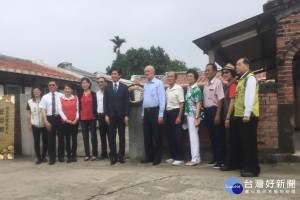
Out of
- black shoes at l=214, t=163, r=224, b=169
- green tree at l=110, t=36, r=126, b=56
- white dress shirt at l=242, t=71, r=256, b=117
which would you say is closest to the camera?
white dress shirt at l=242, t=71, r=256, b=117

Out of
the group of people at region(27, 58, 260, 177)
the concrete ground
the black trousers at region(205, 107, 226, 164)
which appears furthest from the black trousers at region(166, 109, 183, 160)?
the black trousers at region(205, 107, 226, 164)

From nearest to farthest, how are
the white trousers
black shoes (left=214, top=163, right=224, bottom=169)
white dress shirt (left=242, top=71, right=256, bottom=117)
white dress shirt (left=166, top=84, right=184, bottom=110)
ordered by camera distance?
1. white dress shirt (left=242, top=71, right=256, bottom=117)
2. black shoes (left=214, top=163, right=224, bottom=169)
3. the white trousers
4. white dress shirt (left=166, top=84, right=184, bottom=110)

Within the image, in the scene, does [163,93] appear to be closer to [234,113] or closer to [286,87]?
[234,113]

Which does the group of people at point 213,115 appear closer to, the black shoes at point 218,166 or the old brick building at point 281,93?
the black shoes at point 218,166

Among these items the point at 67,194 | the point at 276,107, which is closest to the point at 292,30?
the point at 276,107

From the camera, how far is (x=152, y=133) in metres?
6.04

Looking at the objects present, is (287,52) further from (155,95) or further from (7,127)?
(7,127)

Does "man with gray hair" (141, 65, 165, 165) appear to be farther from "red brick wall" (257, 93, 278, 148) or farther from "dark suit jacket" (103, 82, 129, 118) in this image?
"red brick wall" (257, 93, 278, 148)

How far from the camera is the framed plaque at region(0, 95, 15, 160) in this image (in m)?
7.16

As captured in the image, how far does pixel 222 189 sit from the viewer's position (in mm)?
4035

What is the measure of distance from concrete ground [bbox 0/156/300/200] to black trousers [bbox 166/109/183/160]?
322 millimetres

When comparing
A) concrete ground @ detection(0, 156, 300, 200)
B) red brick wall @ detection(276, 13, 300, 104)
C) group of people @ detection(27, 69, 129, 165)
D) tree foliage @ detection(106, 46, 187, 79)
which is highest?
tree foliage @ detection(106, 46, 187, 79)

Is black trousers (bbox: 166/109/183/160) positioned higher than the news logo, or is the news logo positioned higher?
black trousers (bbox: 166/109/183/160)

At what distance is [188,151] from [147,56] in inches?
1710
